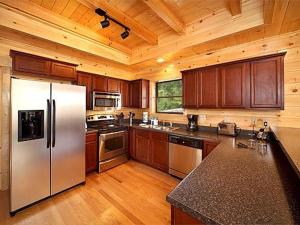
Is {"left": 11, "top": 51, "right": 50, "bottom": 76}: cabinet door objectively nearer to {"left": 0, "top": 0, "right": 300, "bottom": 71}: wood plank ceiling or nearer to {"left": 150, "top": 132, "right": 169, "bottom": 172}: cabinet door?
{"left": 0, "top": 0, "right": 300, "bottom": 71}: wood plank ceiling

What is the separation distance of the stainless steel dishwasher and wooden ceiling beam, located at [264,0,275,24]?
193 centimetres

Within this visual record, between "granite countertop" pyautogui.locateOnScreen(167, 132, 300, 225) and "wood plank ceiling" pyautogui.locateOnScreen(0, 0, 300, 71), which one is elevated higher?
"wood plank ceiling" pyautogui.locateOnScreen(0, 0, 300, 71)

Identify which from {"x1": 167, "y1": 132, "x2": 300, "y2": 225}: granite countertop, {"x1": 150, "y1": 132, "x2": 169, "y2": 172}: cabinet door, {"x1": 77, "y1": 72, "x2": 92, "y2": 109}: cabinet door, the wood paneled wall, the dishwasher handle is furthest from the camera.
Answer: {"x1": 77, "y1": 72, "x2": 92, "y2": 109}: cabinet door

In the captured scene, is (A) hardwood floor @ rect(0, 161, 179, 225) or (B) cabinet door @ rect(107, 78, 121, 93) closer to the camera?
(A) hardwood floor @ rect(0, 161, 179, 225)

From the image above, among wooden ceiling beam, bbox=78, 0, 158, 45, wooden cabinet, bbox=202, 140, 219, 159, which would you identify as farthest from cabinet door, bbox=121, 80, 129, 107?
wooden cabinet, bbox=202, 140, 219, 159

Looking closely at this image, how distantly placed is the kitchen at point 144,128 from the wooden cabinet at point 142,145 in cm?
8

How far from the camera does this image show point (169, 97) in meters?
4.07

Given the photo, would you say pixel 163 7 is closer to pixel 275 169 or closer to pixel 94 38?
pixel 94 38

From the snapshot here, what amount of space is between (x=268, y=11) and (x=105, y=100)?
329 centimetres

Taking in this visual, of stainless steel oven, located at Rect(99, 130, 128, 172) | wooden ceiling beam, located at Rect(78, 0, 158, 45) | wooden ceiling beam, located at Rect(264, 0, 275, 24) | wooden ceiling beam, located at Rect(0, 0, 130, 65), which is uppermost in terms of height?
wooden ceiling beam, located at Rect(78, 0, 158, 45)

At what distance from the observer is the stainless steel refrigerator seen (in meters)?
1.97

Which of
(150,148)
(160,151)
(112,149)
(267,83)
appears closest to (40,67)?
(112,149)

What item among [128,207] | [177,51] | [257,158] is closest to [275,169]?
[257,158]

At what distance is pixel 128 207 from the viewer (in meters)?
2.15
